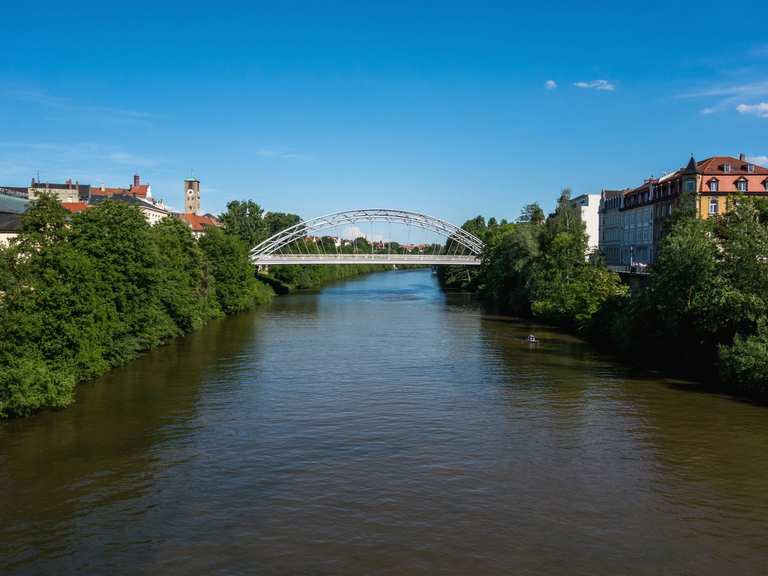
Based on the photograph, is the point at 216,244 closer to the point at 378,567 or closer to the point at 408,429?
the point at 408,429

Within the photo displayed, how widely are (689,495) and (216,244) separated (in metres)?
43.5

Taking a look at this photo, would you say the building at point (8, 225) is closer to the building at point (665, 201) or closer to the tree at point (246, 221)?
the building at point (665, 201)

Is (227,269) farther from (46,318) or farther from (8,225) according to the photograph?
(46,318)

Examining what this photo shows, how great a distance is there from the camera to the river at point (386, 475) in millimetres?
12094

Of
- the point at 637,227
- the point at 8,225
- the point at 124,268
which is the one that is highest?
the point at 637,227

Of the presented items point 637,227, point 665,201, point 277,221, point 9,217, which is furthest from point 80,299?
point 277,221

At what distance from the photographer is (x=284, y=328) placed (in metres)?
43.8

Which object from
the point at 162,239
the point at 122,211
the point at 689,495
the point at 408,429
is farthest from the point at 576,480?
the point at 162,239

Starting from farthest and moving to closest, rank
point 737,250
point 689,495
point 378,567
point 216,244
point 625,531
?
point 216,244 → point 737,250 → point 689,495 → point 625,531 → point 378,567

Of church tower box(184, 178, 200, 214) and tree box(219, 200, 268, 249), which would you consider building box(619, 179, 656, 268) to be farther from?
church tower box(184, 178, 200, 214)

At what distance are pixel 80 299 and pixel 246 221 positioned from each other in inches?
2493

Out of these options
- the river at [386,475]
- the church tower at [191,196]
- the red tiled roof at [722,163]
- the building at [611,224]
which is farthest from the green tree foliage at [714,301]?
the church tower at [191,196]

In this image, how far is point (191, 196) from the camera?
118 metres

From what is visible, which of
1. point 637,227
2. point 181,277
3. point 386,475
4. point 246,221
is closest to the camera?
point 386,475
